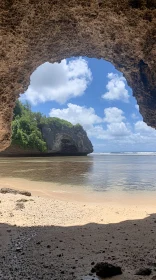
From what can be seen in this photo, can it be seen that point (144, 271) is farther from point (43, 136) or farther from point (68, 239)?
point (43, 136)

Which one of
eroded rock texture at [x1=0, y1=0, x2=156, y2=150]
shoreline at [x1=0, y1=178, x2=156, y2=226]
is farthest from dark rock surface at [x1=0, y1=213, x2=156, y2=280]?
eroded rock texture at [x1=0, y1=0, x2=156, y2=150]

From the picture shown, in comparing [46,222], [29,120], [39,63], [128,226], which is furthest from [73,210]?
[29,120]

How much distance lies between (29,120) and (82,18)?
173 feet

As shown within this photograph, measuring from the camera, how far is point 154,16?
442 centimetres

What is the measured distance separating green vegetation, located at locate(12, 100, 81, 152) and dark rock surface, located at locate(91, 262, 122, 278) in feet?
162

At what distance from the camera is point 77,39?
5.57 metres

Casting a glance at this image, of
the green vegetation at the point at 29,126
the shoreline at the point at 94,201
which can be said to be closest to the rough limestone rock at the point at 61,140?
the green vegetation at the point at 29,126

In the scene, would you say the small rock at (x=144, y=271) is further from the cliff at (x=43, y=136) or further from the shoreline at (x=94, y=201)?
the cliff at (x=43, y=136)

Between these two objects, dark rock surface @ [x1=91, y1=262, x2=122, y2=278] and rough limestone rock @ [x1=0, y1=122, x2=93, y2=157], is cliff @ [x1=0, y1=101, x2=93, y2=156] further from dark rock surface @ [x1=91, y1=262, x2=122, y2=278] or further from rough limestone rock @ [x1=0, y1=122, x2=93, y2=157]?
dark rock surface @ [x1=91, y1=262, x2=122, y2=278]

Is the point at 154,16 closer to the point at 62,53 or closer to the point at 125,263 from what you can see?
the point at 62,53

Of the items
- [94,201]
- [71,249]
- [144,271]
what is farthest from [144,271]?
[94,201]

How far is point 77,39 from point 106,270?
444cm

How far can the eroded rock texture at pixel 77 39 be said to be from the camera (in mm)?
4422

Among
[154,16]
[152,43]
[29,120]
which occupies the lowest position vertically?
[152,43]
